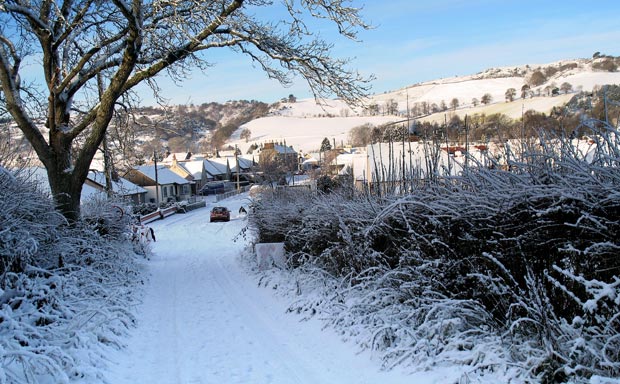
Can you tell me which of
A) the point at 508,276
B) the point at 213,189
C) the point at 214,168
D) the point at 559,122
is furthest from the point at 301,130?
the point at 508,276

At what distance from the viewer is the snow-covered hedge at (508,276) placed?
3838 millimetres

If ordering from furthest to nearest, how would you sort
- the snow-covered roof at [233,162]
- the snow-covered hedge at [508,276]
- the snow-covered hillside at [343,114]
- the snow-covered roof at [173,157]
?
the snow-covered hillside at [343,114] → the snow-covered roof at [233,162] → the snow-covered roof at [173,157] → the snow-covered hedge at [508,276]

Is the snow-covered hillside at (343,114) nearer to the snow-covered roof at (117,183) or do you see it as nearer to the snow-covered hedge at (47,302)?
the snow-covered roof at (117,183)

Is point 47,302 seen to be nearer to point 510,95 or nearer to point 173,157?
point 510,95

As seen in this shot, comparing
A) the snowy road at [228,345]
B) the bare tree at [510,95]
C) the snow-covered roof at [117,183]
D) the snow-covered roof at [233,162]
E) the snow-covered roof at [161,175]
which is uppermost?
the bare tree at [510,95]

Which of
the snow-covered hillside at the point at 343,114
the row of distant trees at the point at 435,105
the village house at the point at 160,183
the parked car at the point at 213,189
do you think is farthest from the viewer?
the snow-covered hillside at the point at 343,114

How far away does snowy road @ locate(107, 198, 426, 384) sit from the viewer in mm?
5059

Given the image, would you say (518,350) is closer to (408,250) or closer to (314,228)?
(408,250)

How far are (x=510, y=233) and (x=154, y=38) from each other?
8.71 m

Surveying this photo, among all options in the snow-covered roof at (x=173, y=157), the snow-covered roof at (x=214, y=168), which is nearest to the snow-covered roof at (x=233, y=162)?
the snow-covered roof at (x=214, y=168)

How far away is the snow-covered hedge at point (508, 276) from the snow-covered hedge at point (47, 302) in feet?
9.63

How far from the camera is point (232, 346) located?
6082 millimetres

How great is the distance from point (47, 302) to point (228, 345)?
95.2 inches

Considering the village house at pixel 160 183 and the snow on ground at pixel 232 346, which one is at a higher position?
the village house at pixel 160 183
